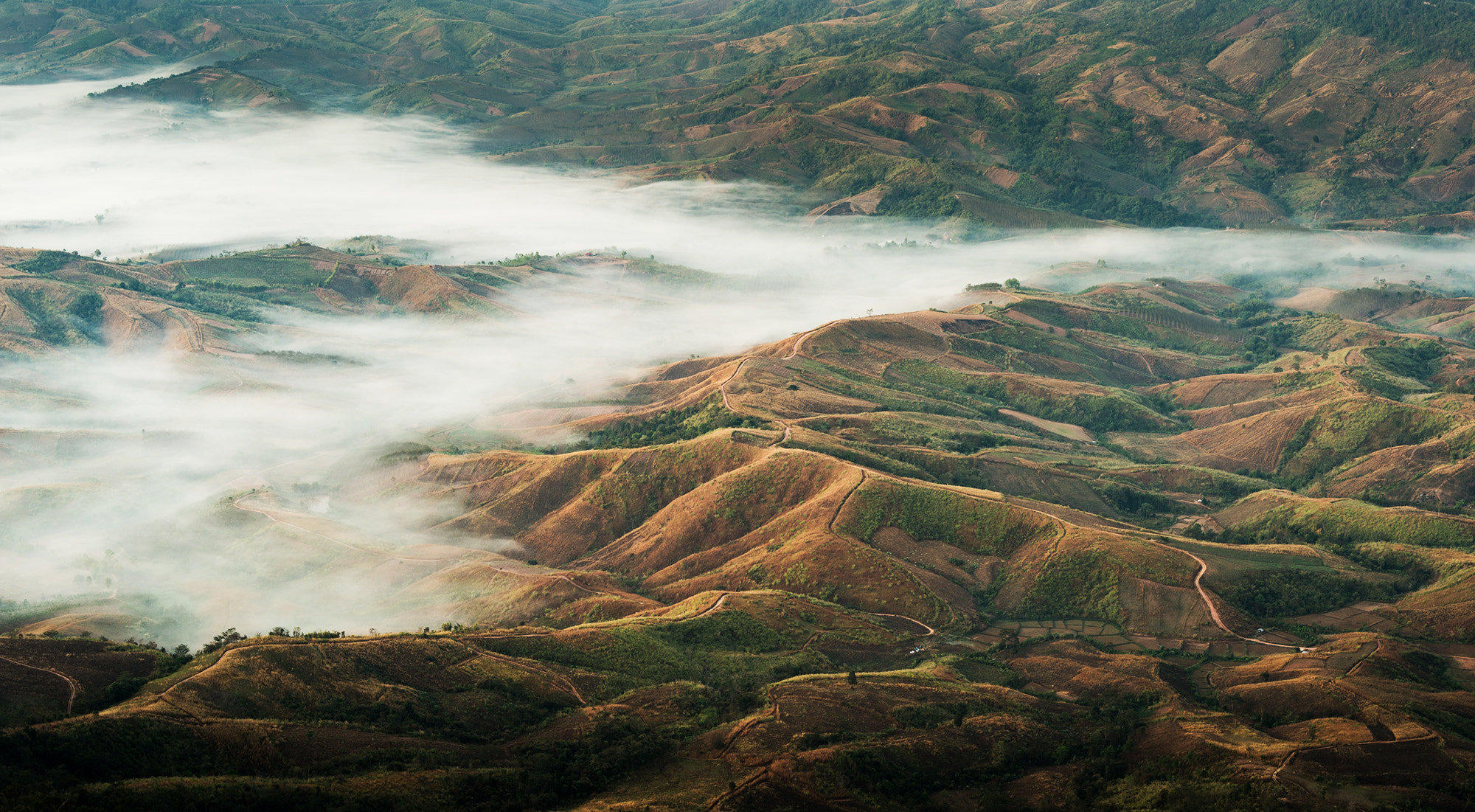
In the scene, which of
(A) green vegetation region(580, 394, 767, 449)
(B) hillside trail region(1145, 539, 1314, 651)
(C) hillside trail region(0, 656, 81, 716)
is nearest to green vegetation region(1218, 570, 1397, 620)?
(B) hillside trail region(1145, 539, 1314, 651)

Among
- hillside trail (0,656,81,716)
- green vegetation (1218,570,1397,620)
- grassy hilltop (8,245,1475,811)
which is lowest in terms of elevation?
green vegetation (1218,570,1397,620)

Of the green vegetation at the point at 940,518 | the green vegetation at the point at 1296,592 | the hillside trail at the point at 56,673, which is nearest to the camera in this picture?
the hillside trail at the point at 56,673

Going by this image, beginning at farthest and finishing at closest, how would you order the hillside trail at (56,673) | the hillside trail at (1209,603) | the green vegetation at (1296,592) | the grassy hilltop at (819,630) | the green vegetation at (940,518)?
1. the green vegetation at (940,518)
2. the green vegetation at (1296,592)
3. the hillside trail at (1209,603)
4. the hillside trail at (56,673)
5. the grassy hilltop at (819,630)

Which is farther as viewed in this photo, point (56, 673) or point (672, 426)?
point (672, 426)

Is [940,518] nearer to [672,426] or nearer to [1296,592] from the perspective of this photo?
[1296,592]

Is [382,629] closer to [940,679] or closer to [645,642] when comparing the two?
[645,642]

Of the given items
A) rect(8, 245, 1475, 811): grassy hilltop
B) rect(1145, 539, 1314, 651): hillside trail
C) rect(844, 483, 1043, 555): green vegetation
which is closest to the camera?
rect(8, 245, 1475, 811): grassy hilltop

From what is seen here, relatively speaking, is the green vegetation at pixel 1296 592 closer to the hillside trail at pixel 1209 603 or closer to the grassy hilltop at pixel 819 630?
the grassy hilltop at pixel 819 630

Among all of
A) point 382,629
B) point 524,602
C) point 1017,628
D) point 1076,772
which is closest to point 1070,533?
point 1017,628

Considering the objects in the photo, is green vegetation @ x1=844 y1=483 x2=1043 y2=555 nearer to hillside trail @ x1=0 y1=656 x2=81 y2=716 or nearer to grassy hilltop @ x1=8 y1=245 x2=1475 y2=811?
grassy hilltop @ x1=8 y1=245 x2=1475 y2=811

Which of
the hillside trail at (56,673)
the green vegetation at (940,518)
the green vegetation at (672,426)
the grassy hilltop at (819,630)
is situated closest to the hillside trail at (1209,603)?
the grassy hilltop at (819,630)

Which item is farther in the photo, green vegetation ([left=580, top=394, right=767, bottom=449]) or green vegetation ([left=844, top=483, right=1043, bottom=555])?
green vegetation ([left=580, top=394, right=767, bottom=449])

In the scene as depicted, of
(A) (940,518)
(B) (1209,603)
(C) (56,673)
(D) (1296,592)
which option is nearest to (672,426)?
(A) (940,518)
